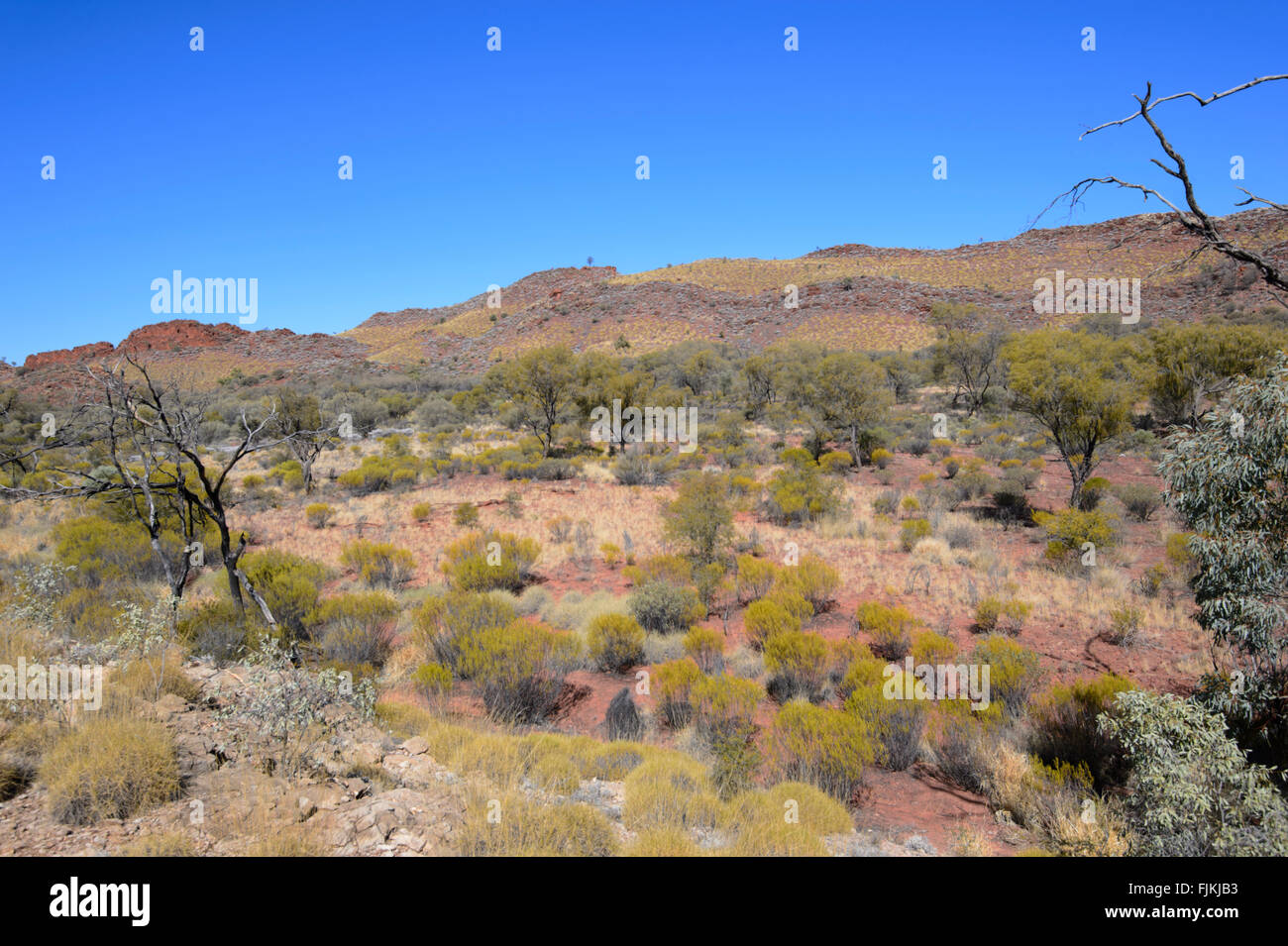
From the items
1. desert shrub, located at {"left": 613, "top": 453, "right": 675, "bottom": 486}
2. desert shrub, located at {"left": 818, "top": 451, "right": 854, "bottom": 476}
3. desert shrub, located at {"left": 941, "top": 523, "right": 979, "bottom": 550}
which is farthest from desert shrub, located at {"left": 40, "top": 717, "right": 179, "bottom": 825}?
desert shrub, located at {"left": 818, "top": 451, "right": 854, "bottom": 476}

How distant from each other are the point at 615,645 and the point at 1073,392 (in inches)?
524

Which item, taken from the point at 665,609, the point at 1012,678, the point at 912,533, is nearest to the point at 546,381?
the point at 912,533

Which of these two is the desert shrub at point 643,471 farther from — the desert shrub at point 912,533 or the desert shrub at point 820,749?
the desert shrub at point 820,749

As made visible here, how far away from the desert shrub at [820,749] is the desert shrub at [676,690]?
1134 mm

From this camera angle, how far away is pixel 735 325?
62.5 m

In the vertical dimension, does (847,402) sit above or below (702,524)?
above

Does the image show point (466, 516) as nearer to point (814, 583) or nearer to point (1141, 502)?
point (814, 583)

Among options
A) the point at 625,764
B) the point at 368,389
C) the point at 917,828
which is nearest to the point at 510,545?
the point at 625,764

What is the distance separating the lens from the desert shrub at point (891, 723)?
5.89 m

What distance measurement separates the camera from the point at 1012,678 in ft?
22.0

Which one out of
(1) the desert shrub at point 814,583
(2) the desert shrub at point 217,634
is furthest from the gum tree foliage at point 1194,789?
(2) the desert shrub at point 217,634

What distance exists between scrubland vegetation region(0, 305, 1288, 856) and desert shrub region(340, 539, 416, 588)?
0.28 ft

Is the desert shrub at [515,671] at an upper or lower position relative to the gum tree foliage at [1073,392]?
lower
